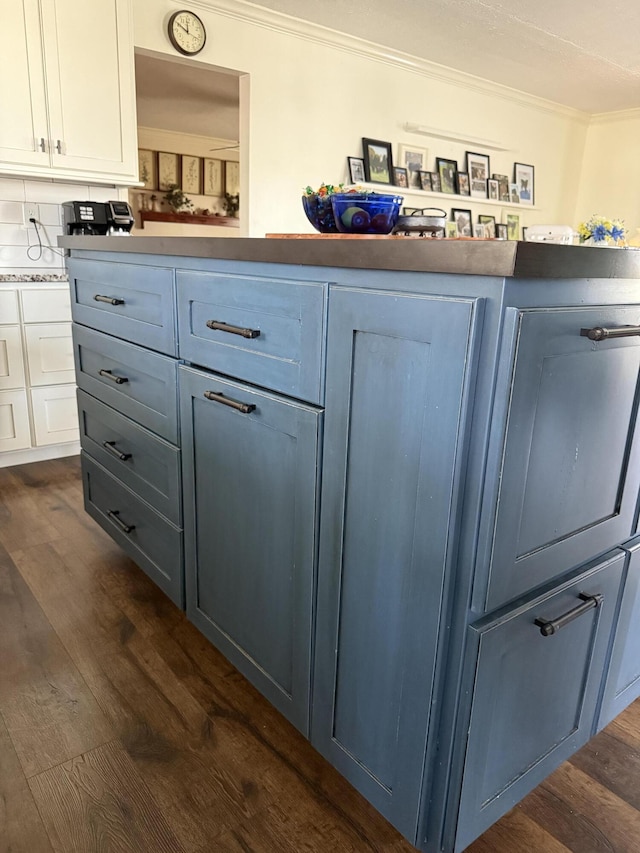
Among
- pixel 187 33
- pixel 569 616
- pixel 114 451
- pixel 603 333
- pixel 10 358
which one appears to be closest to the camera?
pixel 603 333

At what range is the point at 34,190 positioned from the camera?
9.82 feet

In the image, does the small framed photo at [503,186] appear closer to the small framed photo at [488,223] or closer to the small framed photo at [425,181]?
the small framed photo at [488,223]

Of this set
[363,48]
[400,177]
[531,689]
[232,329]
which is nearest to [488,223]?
[400,177]

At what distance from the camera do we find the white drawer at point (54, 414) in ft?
9.96

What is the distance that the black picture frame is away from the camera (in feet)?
13.6

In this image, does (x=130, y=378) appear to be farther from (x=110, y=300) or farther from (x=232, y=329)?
(x=232, y=329)

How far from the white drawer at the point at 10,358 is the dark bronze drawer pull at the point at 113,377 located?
51.4 inches

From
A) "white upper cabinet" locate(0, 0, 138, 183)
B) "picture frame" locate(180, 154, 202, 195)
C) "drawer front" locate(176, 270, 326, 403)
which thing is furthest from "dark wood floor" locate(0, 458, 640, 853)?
"picture frame" locate(180, 154, 202, 195)

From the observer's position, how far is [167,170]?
25.6 feet

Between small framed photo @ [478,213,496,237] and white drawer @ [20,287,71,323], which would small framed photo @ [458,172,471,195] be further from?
white drawer @ [20,287,71,323]

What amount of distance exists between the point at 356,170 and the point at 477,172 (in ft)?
4.53

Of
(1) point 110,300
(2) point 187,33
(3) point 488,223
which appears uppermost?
(2) point 187,33

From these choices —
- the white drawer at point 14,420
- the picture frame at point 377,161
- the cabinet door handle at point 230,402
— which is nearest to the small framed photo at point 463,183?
the picture frame at point 377,161

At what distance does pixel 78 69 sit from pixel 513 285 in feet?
9.36
